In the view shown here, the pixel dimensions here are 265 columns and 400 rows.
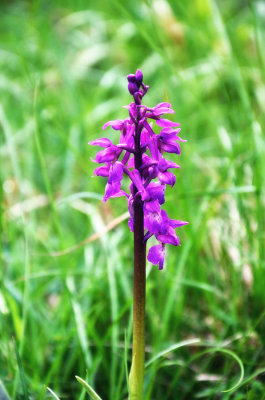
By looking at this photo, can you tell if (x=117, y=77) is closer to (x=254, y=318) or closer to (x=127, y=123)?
(x=254, y=318)

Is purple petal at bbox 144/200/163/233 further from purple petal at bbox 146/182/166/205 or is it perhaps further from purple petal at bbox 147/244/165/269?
purple petal at bbox 147/244/165/269

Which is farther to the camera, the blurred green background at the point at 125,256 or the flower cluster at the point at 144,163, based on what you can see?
the blurred green background at the point at 125,256

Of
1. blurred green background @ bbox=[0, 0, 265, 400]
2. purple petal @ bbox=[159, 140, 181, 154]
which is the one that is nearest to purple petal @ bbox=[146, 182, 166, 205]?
purple petal @ bbox=[159, 140, 181, 154]

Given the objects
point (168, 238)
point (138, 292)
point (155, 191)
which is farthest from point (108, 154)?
point (138, 292)

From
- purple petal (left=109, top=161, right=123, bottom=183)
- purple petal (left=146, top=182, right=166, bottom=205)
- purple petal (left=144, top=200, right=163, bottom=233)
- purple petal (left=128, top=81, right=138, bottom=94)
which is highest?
purple petal (left=128, top=81, right=138, bottom=94)

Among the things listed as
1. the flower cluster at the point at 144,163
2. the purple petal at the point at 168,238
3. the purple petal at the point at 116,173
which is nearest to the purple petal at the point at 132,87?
the flower cluster at the point at 144,163

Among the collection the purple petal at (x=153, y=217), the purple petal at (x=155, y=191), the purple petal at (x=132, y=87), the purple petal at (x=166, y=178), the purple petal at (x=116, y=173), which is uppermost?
the purple petal at (x=132, y=87)

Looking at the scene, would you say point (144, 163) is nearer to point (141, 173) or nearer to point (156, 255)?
point (141, 173)

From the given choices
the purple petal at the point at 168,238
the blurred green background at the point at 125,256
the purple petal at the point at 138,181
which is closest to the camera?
the purple petal at the point at 138,181

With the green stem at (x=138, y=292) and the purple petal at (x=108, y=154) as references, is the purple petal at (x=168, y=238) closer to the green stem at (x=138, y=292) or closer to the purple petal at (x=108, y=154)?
the green stem at (x=138, y=292)
